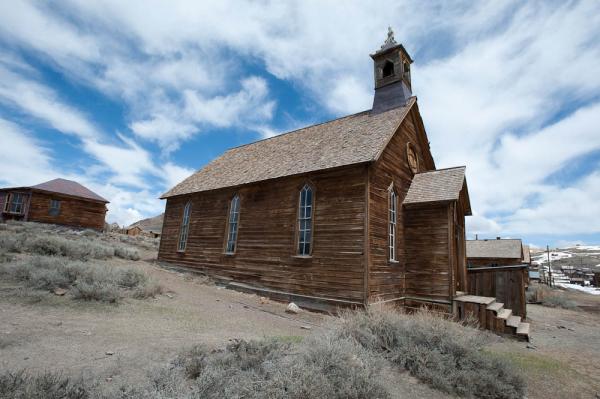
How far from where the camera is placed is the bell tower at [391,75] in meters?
15.2

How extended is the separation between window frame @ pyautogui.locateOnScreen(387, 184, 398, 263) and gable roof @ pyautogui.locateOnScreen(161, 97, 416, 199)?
7.46 feet

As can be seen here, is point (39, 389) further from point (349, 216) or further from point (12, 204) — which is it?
point (12, 204)

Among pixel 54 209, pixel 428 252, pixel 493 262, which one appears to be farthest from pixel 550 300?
pixel 54 209

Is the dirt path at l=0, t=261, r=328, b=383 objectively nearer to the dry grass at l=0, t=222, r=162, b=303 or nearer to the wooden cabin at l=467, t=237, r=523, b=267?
the dry grass at l=0, t=222, r=162, b=303

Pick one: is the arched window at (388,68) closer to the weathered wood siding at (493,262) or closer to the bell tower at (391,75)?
the bell tower at (391,75)

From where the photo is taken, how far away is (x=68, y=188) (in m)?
31.1

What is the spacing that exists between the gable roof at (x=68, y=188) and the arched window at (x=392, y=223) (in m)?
30.9

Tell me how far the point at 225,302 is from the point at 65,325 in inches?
220

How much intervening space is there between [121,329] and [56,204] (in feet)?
97.5

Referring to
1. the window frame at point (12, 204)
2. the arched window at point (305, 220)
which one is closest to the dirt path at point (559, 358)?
the arched window at point (305, 220)

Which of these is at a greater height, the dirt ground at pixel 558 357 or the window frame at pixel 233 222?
the window frame at pixel 233 222

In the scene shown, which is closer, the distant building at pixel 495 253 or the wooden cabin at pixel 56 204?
the wooden cabin at pixel 56 204

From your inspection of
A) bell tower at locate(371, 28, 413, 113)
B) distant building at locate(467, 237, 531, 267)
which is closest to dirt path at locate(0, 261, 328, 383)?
bell tower at locate(371, 28, 413, 113)

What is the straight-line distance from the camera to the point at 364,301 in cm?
1026
